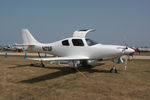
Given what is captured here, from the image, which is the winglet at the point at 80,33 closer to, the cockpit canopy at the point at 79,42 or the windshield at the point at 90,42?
the cockpit canopy at the point at 79,42

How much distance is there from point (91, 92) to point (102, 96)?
2.06 feet

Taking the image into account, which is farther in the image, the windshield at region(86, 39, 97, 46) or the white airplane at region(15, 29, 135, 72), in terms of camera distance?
the windshield at region(86, 39, 97, 46)

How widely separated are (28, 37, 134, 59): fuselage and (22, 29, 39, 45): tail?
8.72ft

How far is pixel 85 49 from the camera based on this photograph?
11.7 metres

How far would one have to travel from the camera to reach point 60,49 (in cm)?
1328

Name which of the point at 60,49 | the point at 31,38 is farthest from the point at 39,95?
the point at 31,38

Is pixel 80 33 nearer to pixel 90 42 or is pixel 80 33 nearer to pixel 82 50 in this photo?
pixel 90 42

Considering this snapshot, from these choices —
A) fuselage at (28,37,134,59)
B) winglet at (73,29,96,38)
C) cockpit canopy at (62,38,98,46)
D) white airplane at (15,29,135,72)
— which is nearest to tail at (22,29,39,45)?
white airplane at (15,29,135,72)

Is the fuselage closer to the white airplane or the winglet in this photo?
the white airplane

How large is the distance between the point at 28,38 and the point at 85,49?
687 cm

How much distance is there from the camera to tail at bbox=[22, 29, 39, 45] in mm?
15714

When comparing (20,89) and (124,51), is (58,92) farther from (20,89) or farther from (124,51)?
(124,51)

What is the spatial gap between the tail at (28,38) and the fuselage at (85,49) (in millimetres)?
2659

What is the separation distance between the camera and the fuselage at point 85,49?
1063 centimetres
